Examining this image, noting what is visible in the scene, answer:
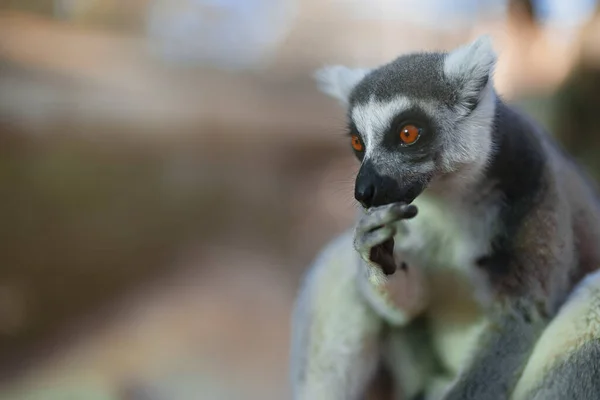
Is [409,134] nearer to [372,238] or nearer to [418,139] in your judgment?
[418,139]

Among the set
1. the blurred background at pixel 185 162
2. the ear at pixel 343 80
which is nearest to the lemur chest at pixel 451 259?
the ear at pixel 343 80

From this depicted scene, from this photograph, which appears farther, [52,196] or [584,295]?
[52,196]

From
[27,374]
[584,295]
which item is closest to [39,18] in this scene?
[27,374]

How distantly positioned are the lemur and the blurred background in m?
0.96

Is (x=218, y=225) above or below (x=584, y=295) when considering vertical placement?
above

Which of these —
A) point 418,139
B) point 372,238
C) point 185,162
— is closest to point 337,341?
point 372,238

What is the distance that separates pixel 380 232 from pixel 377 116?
12.0 inches

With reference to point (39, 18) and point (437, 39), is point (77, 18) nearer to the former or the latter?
point (39, 18)

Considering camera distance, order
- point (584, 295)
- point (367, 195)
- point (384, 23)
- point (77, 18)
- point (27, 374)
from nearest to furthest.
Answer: point (367, 195)
point (584, 295)
point (27, 374)
point (77, 18)
point (384, 23)

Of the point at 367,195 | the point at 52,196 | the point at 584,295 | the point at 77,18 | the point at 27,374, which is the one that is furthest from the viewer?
the point at 77,18

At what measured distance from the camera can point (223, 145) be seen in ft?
15.4

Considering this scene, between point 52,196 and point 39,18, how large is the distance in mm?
1064

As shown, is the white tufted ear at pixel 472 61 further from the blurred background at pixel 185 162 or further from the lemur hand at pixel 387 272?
the blurred background at pixel 185 162

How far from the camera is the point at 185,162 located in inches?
176
